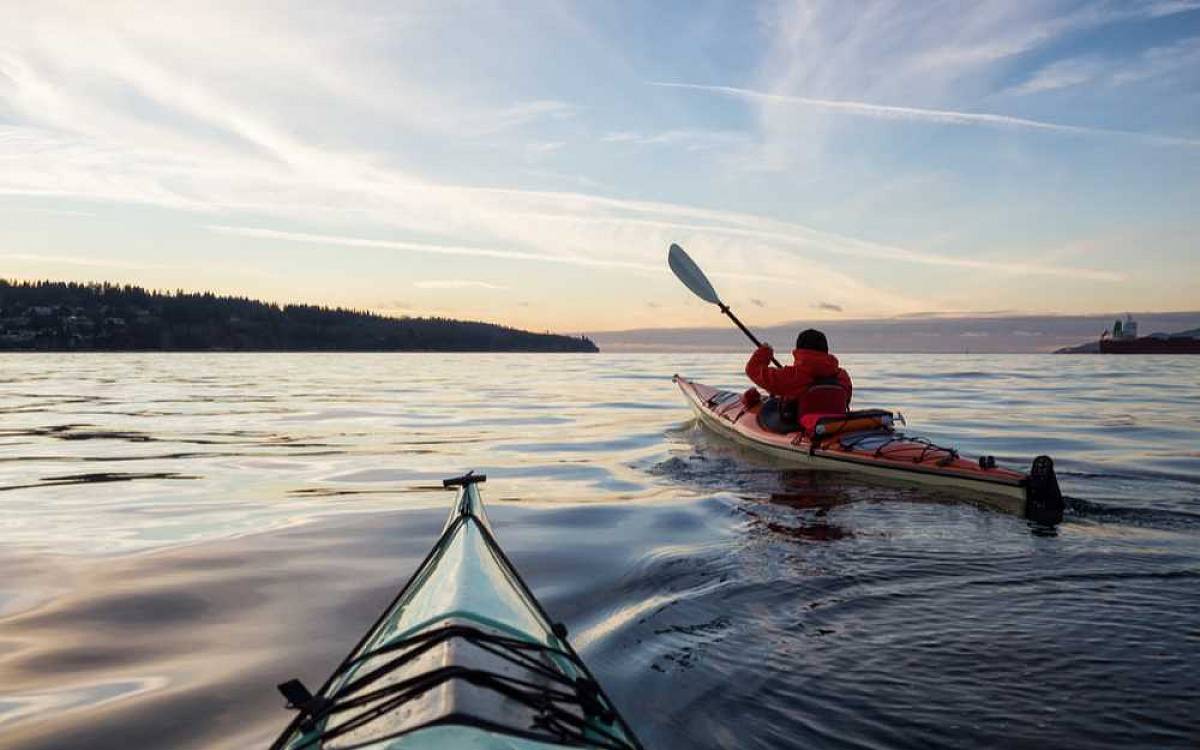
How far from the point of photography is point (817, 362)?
10195 mm

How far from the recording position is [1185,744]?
9.84 feet

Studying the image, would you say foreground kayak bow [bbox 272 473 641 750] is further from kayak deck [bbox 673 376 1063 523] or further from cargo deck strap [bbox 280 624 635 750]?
kayak deck [bbox 673 376 1063 523]

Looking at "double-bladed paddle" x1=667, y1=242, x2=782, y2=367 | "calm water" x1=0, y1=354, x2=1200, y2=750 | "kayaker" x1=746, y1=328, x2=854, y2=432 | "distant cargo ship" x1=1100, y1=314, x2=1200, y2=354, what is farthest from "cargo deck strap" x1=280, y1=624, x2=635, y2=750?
"distant cargo ship" x1=1100, y1=314, x2=1200, y2=354

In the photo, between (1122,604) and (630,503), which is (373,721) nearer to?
(1122,604)

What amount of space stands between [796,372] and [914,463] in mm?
2210

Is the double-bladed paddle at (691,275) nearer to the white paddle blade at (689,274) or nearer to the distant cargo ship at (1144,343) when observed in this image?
the white paddle blade at (689,274)

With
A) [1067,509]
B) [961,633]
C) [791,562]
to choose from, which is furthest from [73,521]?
[1067,509]

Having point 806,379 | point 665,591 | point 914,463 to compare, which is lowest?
point 665,591

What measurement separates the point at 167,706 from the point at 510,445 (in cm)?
1017

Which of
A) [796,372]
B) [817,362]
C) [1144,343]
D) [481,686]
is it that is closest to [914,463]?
[817,362]

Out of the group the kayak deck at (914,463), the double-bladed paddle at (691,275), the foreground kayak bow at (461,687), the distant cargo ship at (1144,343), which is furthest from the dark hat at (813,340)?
the distant cargo ship at (1144,343)

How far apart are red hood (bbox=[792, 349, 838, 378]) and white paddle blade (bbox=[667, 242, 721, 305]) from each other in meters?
5.51

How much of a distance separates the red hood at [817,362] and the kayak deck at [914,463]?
869 millimetres

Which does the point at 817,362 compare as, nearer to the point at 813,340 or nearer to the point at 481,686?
the point at 813,340
